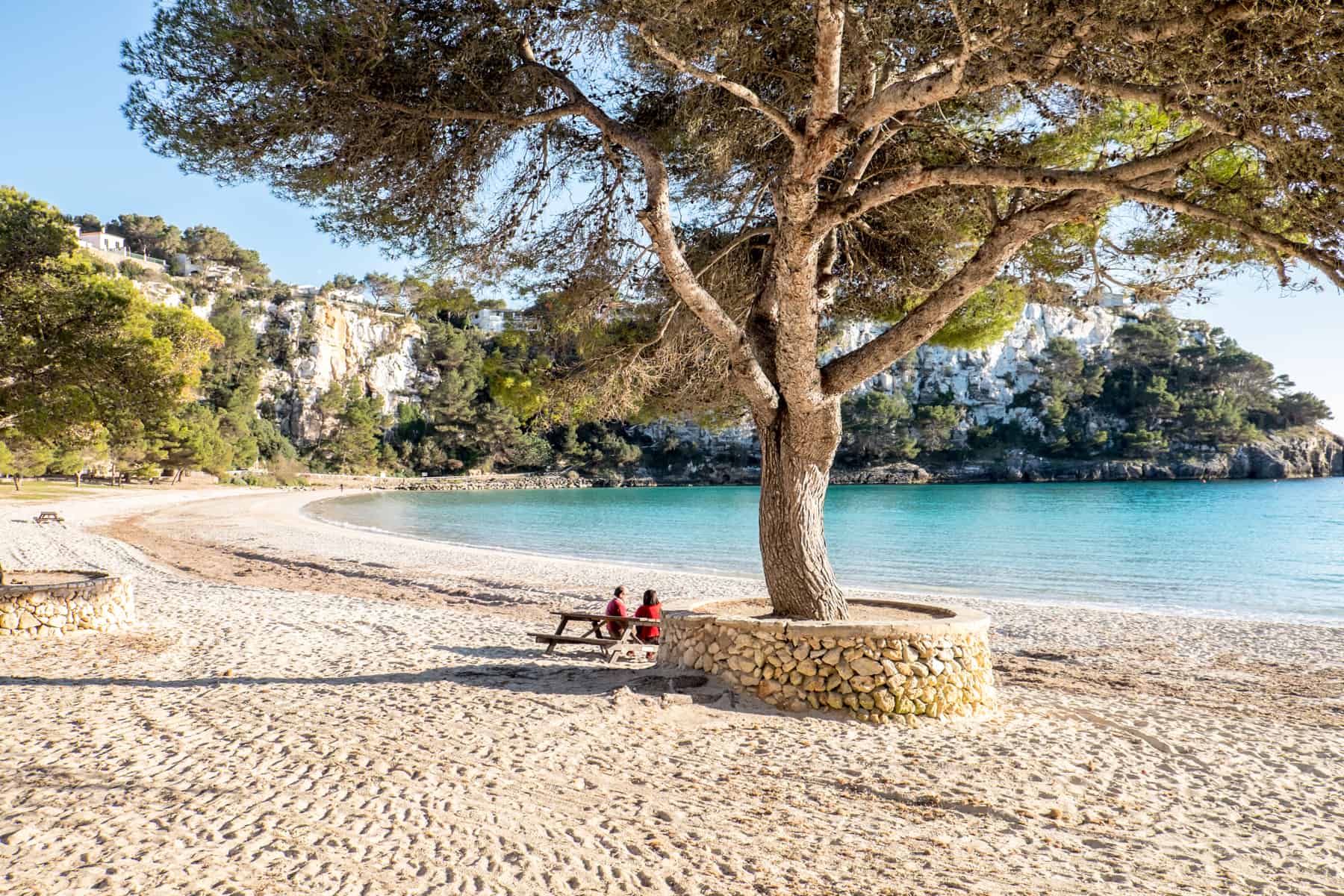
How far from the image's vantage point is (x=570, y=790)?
3.80 metres

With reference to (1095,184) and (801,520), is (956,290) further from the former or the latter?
(801,520)

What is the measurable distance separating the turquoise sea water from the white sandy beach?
30.1 ft

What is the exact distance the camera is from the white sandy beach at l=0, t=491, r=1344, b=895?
2.99 meters

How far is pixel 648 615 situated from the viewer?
8.17m

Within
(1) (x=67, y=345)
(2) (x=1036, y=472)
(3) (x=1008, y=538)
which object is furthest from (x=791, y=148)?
(2) (x=1036, y=472)

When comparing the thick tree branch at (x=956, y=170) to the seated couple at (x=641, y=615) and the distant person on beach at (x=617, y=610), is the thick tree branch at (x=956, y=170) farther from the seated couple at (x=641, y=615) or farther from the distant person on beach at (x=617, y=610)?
the distant person on beach at (x=617, y=610)

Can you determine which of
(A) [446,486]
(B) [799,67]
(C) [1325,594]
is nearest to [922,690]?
(B) [799,67]

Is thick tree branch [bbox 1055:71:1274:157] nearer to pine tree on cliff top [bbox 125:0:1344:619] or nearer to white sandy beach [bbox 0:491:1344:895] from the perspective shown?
pine tree on cliff top [bbox 125:0:1344:619]

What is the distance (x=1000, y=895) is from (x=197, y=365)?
973 centimetres

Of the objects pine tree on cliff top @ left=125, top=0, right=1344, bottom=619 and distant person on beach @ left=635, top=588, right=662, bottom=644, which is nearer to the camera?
pine tree on cliff top @ left=125, top=0, right=1344, bottom=619

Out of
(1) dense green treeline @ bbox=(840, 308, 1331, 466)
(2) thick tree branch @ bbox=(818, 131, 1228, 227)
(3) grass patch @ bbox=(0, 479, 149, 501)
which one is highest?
(1) dense green treeline @ bbox=(840, 308, 1331, 466)

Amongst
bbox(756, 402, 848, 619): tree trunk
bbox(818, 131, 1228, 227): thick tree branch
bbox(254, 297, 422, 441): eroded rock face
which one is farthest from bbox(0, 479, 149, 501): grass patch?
bbox(818, 131, 1228, 227): thick tree branch

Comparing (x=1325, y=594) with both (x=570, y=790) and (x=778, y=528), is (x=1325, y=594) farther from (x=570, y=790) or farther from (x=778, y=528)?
(x=570, y=790)

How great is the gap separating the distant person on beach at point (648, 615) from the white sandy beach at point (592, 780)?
1.01 m
